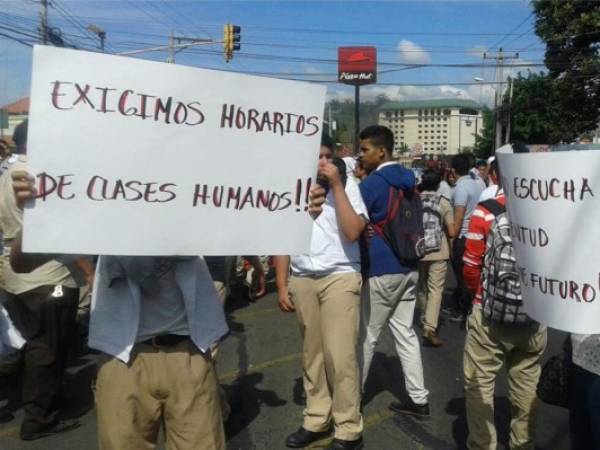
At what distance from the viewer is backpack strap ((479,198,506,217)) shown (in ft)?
11.0

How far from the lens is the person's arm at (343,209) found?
3.24 meters

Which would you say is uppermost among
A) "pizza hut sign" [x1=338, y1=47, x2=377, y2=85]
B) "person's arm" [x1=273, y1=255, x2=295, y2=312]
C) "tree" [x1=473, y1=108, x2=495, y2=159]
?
"pizza hut sign" [x1=338, y1=47, x2=377, y2=85]

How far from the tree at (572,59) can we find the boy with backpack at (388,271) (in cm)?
2405

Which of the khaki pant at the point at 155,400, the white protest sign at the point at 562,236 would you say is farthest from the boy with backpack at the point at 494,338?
the khaki pant at the point at 155,400

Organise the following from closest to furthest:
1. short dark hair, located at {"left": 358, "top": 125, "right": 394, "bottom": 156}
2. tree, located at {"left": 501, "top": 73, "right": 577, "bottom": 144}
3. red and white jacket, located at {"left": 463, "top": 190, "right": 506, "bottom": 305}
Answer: red and white jacket, located at {"left": 463, "top": 190, "right": 506, "bottom": 305} < short dark hair, located at {"left": 358, "top": 125, "right": 394, "bottom": 156} < tree, located at {"left": 501, "top": 73, "right": 577, "bottom": 144}

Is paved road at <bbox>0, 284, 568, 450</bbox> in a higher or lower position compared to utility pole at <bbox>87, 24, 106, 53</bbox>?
lower

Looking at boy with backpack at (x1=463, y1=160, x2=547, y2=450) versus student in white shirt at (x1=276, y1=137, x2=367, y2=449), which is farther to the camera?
student in white shirt at (x1=276, y1=137, x2=367, y2=449)

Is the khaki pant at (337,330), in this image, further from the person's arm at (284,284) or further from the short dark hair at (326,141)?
the short dark hair at (326,141)

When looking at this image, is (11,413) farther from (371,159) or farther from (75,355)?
(371,159)

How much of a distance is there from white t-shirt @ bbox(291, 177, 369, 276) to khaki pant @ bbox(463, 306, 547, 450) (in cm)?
78

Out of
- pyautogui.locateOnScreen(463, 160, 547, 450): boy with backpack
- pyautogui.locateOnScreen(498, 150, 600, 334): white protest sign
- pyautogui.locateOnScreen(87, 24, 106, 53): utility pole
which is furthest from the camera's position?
pyautogui.locateOnScreen(87, 24, 106, 53): utility pole

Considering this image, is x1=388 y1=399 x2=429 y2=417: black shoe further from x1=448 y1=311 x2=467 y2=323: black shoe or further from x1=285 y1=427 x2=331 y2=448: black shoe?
x1=448 y1=311 x2=467 y2=323: black shoe

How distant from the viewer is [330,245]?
372cm

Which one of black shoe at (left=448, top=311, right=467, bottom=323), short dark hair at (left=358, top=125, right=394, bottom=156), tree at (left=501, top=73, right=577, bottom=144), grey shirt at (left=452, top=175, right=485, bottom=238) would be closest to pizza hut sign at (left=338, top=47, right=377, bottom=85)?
tree at (left=501, top=73, right=577, bottom=144)
